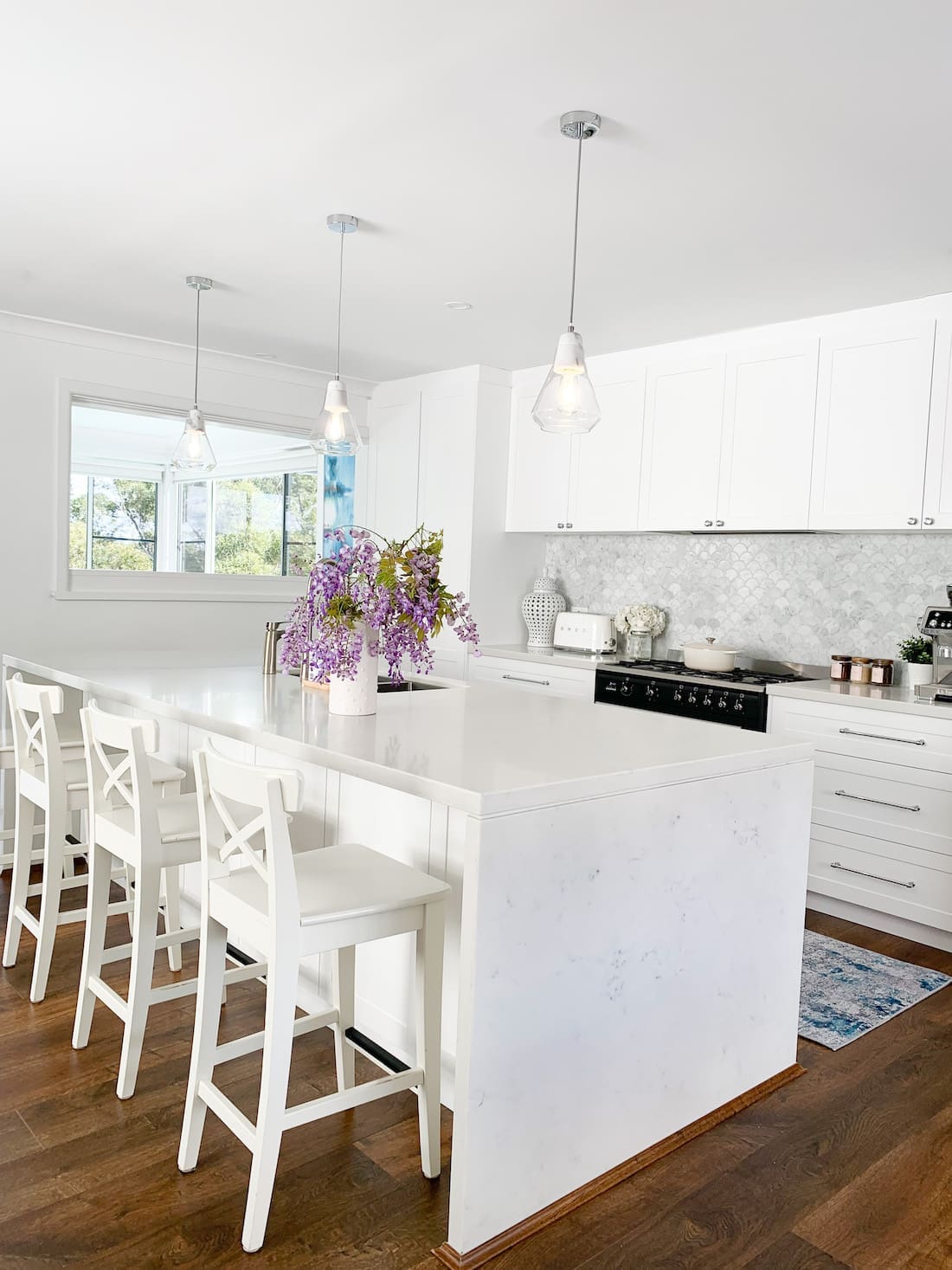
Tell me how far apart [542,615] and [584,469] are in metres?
0.86

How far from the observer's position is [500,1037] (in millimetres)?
1839

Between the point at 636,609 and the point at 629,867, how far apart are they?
10.2 ft

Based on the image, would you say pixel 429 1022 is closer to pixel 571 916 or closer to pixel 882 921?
pixel 571 916

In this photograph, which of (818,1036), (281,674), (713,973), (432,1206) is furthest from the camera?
(281,674)

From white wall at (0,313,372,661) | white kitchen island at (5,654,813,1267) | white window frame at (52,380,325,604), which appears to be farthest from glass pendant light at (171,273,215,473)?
white kitchen island at (5,654,813,1267)

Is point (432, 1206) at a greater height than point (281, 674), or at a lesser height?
lesser

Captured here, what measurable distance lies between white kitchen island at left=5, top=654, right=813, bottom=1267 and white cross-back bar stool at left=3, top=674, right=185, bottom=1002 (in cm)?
32

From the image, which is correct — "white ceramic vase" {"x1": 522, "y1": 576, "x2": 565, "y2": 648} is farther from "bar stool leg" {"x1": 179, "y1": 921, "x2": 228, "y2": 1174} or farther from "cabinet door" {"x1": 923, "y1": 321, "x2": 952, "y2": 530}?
"bar stool leg" {"x1": 179, "y1": 921, "x2": 228, "y2": 1174}

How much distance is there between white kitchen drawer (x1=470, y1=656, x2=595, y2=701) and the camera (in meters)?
4.73

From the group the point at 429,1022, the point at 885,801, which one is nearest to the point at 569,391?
the point at 429,1022

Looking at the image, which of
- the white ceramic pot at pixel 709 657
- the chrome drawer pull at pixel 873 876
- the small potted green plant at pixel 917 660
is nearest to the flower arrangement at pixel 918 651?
the small potted green plant at pixel 917 660

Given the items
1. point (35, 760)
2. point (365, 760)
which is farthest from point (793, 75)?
point (35, 760)

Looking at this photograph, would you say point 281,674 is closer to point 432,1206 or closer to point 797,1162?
point 432,1206

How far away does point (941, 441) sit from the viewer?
3.63 m
